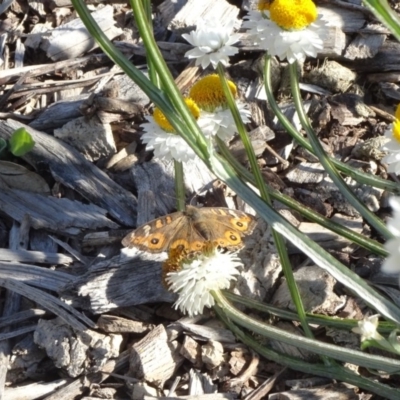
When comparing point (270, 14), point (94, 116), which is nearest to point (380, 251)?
point (270, 14)

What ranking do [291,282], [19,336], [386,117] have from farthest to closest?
[386,117]
[19,336]
[291,282]

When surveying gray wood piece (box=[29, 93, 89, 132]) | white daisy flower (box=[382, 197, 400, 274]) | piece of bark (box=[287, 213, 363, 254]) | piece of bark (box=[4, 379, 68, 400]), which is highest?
white daisy flower (box=[382, 197, 400, 274])

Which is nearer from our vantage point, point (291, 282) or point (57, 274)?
point (291, 282)

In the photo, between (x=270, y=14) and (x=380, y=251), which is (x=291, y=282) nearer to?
(x=380, y=251)

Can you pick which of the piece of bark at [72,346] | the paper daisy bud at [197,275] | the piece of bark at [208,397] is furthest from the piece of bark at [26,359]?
the paper daisy bud at [197,275]

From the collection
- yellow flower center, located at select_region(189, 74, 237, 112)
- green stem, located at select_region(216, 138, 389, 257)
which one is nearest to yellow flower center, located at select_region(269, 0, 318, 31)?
yellow flower center, located at select_region(189, 74, 237, 112)

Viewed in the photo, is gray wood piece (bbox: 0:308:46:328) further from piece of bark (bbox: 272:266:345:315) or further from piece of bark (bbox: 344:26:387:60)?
piece of bark (bbox: 344:26:387:60)

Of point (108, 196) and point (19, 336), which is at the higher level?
point (108, 196)
